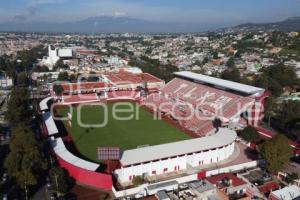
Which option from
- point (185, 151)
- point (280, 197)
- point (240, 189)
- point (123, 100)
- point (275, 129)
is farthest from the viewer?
point (123, 100)

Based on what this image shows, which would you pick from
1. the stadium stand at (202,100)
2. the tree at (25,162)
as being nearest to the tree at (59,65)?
the stadium stand at (202,100)

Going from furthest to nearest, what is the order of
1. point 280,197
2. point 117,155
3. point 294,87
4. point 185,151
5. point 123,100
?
point 294,87 < point 123,100 < point 185,151 < point 117,155 < point 280,197

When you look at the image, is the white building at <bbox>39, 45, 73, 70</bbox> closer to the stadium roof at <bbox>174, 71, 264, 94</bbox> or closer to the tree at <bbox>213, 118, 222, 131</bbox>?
the stadium roof at <bbox>174, 71, 264, 94</bbox>

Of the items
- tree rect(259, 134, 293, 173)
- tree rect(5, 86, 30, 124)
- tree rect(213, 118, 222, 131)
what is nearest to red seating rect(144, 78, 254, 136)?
tree rect(213, 118, 222, 131)

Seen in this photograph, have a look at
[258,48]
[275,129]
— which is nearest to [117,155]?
[275,129]

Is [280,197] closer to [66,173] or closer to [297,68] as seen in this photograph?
[66,173]

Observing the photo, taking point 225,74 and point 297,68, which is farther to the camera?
point 297,68

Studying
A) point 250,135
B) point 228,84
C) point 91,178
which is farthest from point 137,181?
point 228,84
